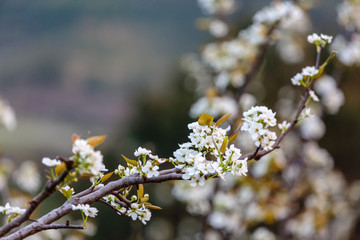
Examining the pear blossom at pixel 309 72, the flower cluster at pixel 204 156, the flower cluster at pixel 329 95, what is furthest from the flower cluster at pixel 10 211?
the flower cluster at pixel 329 95

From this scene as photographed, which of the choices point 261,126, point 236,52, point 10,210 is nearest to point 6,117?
point 236,52

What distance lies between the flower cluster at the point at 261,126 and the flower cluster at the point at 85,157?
0.45 meters

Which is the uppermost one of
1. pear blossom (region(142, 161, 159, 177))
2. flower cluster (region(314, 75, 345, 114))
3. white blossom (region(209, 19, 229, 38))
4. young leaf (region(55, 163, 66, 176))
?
white blossom (region(209, 19, 229, 38))

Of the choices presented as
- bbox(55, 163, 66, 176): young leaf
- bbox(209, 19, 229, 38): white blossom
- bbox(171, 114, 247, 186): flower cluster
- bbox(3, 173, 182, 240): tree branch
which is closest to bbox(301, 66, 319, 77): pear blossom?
bbox(171, 114, 247, 186): flower cluster

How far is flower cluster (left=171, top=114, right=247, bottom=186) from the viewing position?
1.12 meters

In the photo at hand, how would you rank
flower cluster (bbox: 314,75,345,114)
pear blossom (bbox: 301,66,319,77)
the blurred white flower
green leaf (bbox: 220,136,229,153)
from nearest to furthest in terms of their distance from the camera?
green leaf (bbox: 220,136,229,153) → pear blossom (bbox: 301,66,319,77) → the blurred white flower → flower cluster (bbox: 314,75,345,114)

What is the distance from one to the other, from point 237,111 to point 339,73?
3.71 feet

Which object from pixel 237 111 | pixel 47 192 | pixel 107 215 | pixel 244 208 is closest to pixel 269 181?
pixel 244 208

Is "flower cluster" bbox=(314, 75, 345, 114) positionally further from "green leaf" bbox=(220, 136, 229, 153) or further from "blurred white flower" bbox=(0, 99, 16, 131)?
"green leaf" bbox=(220, 136, 229, 153)

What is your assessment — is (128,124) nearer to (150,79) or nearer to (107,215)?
(150,79)

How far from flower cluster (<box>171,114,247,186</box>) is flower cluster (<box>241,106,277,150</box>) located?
0.07m

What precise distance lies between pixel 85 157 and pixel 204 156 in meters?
0.35

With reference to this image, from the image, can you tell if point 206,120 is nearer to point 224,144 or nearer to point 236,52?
point 224,144

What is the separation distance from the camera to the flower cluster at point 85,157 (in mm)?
948
